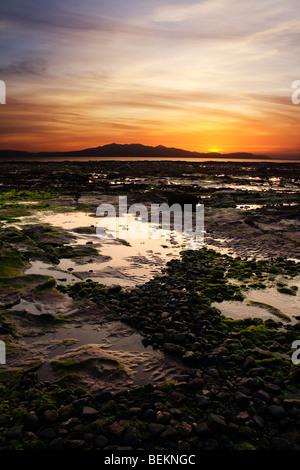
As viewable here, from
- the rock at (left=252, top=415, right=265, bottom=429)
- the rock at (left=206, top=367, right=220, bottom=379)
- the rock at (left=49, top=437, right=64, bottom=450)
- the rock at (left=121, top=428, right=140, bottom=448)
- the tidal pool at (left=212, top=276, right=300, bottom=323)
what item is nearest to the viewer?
the rock at (left=49, top=437, right=64, bottom=450)

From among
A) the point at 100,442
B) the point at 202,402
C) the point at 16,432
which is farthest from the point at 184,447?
the point at 16,432

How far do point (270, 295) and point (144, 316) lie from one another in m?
4.01

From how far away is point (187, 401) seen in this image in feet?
16.0

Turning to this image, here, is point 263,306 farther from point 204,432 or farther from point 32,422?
point 32,422

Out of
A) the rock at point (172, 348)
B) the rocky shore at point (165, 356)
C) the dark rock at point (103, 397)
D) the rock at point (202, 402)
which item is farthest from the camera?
the rock at point (172, 348)

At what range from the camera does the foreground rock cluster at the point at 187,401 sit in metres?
4.17

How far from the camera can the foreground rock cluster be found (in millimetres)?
4168

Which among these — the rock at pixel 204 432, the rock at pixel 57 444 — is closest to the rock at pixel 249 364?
the rock at pixel 204 432

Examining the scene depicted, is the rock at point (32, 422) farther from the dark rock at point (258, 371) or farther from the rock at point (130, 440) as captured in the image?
the dark rock at point (258, 371)

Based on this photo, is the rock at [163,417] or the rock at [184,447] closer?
the rock at [184,447]

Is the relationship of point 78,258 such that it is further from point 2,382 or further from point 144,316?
point 2,382

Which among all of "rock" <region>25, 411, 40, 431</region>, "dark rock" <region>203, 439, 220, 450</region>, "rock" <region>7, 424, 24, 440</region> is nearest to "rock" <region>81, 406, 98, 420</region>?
"rock" <region>25, 411, 40, 431</region>

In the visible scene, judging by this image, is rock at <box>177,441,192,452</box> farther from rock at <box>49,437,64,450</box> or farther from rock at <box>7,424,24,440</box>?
rock at <box>7,424,24,440</box>

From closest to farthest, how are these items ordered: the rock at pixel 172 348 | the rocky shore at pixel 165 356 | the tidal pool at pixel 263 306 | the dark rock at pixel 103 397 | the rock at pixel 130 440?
the rock at pixel 130 440 → the rocky shore at pixel 165 356 → the dark rock at pixel 103 397 → the rock at pixel 172 348 → the tidal pool at pixel 263 306
